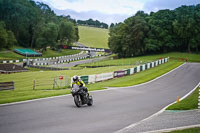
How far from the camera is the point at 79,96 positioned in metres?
15.0

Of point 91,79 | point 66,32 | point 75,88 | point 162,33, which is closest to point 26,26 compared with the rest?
point 66,32

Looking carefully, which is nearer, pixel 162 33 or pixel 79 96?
pixel 79 96

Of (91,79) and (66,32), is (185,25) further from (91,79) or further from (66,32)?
(91,79)

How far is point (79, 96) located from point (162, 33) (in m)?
80.1

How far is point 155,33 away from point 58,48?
49803mm

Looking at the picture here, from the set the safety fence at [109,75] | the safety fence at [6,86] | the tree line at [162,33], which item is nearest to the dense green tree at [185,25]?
the tree line at [162,33]

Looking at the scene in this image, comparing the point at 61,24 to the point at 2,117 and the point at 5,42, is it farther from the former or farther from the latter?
the point at 2,117

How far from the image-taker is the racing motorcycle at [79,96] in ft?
46.9

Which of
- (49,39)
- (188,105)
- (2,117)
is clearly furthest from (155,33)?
(2,117)

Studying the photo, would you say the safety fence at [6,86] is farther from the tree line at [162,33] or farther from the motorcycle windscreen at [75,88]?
the tree line at [162,33]

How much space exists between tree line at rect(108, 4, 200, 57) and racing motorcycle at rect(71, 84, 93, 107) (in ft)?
253

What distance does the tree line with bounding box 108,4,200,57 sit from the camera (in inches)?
3489

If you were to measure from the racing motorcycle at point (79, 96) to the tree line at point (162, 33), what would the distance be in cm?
7700

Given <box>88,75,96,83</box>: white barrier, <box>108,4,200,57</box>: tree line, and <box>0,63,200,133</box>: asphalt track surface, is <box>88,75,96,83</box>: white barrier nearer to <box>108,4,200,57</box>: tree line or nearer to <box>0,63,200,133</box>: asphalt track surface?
<box>0,63,200,133</box>: asphalt track surface
